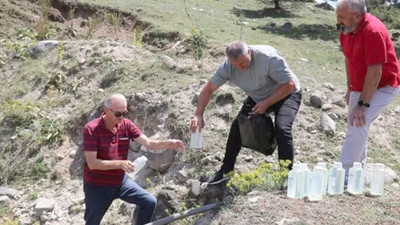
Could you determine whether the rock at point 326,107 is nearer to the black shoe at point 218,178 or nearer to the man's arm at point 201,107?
the black shoe at point 218,178

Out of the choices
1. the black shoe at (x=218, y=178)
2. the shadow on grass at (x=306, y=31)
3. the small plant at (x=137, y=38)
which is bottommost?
the shadow on grass at (x=306, y=31)

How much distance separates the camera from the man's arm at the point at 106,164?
176 inches

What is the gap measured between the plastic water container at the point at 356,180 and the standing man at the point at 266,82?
506 mm

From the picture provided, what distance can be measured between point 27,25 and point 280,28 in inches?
228

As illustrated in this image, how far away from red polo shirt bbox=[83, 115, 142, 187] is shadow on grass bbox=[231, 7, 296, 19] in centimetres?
1065

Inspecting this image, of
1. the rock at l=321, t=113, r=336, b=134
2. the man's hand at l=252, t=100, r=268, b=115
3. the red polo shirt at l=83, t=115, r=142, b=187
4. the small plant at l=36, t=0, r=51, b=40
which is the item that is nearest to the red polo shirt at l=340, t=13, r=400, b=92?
the man's hand at l=252, t=100, r=268, b=115

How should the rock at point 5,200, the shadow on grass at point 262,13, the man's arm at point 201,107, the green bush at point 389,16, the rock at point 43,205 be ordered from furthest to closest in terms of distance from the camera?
the shadow on grass at point 262,13, the green bush at point 389,16, the rock at point 5,200, the rock at point 43,205, the man's arm at point 201,107

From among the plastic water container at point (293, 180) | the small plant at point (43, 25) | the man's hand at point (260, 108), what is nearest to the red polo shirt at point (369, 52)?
the man's hand at point (260, 108)

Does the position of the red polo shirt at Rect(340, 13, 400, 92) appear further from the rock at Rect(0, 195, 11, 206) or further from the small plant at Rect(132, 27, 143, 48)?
the small plant at Rect(132, 27, 143, 48)

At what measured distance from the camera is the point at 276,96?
473 centimetres

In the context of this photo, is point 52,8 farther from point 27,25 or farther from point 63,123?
point 63,123

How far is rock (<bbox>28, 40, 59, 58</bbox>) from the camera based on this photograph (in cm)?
970

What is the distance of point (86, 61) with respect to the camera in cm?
898

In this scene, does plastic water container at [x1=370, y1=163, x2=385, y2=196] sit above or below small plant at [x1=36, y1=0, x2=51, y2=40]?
above
